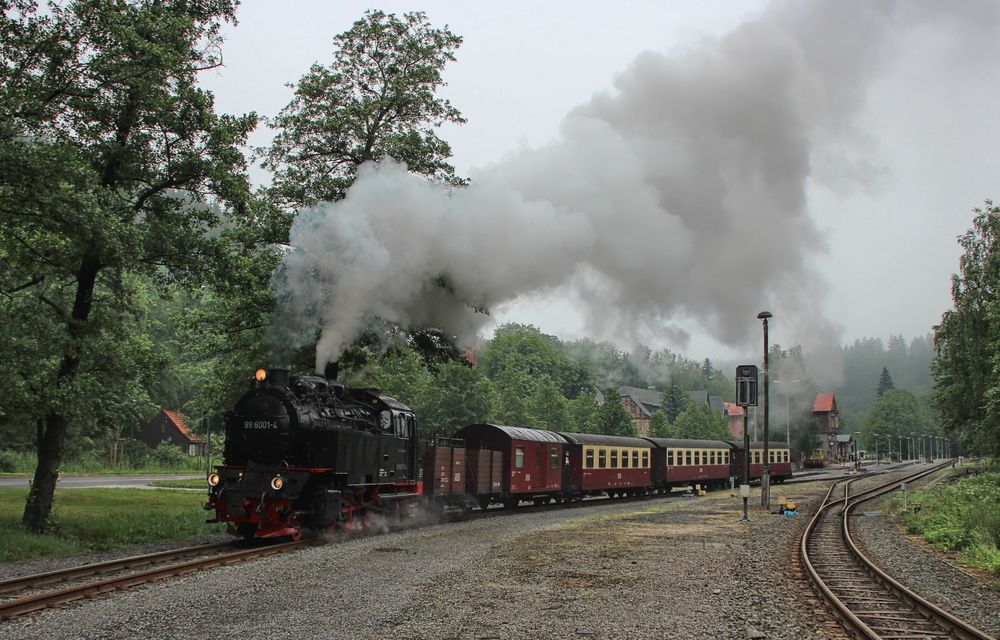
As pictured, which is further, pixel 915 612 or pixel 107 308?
pixel 107 308

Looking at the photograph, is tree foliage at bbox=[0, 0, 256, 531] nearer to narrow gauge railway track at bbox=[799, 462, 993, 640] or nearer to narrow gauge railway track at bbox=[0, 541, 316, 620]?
narrow gauge railway track at bbox=[0, 541, 316, 620]

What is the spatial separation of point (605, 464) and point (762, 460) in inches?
731

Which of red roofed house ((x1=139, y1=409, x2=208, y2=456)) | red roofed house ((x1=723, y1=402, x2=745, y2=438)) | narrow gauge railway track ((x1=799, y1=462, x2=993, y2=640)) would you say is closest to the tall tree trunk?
narrow gauge railway track ((x1=799, y1=462, x2=993, y2=640))

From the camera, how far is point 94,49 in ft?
49.9

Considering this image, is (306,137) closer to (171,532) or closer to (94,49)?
(94,49)

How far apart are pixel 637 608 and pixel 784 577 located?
421 cm

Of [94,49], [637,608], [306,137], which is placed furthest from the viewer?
[306,137]

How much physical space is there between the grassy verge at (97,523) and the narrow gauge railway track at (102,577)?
2391mm

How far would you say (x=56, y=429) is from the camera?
647 inches

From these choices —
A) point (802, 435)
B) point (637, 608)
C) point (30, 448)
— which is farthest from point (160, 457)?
point (637, 608)

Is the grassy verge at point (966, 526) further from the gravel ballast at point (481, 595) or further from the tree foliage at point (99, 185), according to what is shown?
the tree foliage at point (99, 185)

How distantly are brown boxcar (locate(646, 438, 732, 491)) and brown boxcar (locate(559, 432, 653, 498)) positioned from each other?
30.5 inches

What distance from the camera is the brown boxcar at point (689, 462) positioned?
121ft

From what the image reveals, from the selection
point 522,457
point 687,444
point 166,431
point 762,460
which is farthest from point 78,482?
point 762,460
